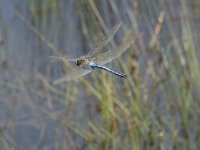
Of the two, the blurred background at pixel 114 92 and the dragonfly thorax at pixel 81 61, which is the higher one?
the blurred background at pixel 114 92

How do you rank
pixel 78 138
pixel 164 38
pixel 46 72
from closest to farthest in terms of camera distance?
pixel 78 138
pixel 164 38
pixel 46 72

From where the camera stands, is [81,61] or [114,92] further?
[114,92]

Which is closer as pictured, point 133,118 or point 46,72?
point 133,118

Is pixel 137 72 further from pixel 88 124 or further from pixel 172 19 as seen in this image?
pixel 172 19

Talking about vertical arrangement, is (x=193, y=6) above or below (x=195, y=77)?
above

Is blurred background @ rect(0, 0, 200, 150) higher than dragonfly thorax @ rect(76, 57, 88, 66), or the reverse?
blurred background @ rect(0, 0, 200, 150)

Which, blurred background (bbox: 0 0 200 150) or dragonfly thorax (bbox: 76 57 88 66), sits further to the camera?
blurred background (bbox: 0 0 200 150)

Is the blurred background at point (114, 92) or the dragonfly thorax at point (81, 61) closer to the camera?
the dragonfly thorax at point (81, 61)

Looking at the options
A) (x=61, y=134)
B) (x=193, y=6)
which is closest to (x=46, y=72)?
(x=61, y=134)
